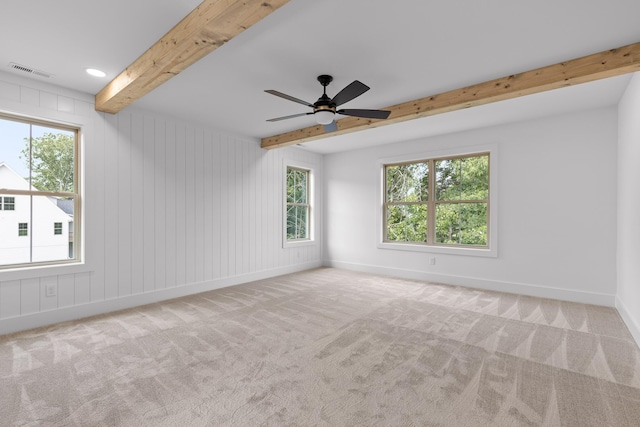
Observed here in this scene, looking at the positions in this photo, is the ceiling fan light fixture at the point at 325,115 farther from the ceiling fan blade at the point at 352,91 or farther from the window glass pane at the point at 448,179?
the window glass pane at the point at 448,179

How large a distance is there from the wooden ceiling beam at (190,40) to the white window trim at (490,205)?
4.23 metres

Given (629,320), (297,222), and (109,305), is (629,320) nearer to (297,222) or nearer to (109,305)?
(297,222)

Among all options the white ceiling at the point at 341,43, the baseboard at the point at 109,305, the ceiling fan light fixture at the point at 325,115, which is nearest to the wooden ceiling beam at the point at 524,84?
the white ceiling at the point at 341,43

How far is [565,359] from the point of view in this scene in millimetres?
2527

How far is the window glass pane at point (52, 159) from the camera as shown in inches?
132

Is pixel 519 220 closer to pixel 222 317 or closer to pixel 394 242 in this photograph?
pixel 394 242

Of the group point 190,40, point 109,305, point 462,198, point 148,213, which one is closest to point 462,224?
point 462,198

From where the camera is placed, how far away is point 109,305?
12.2 feet

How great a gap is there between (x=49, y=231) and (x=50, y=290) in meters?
0.65

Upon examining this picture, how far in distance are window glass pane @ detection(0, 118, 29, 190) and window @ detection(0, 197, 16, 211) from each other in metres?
0.12

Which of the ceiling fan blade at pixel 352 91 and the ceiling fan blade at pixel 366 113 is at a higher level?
the ceiling fan blade at pixel 352 91

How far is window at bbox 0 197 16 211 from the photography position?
3138 millimetres

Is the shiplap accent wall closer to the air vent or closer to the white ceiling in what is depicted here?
the air vent

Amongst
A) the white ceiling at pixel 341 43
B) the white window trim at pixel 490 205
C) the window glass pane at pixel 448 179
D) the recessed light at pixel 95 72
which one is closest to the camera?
the white ceiling at pixel 341 43
